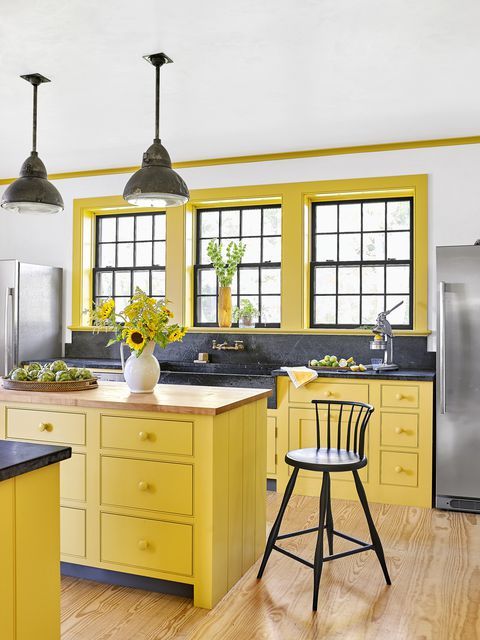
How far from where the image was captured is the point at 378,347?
4953 mm

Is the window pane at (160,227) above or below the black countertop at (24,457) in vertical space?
above

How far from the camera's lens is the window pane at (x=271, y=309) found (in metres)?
5.80

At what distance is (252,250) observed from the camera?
232 inches

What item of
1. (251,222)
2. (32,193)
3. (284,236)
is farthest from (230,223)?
(32,193)

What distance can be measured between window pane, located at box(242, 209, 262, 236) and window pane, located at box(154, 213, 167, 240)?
859 mm

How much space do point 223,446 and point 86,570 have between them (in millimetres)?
1002

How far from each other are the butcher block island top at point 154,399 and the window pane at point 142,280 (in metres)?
2.89

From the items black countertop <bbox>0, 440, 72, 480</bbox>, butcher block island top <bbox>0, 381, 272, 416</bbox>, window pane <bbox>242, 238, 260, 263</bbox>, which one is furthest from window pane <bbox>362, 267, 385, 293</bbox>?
black countertop <bbox>0, 440, 72, 480</bbox>

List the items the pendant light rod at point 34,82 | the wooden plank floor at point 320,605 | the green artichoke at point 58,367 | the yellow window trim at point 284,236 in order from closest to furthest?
the wooden plank floor at point 320,605, the green artichoke at point 58,367, the pendant light rod at point 34,82, the yellow window trim at point 284,236

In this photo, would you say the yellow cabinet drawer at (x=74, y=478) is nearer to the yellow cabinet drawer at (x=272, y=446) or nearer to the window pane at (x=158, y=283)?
the yellow cabinet drawer at (x=272, y=446)

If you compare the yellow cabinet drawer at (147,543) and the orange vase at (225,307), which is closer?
the yellow cabinet drawer at (147,543)

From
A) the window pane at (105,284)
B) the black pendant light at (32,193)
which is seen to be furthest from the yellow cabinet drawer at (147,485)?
the window pane at (105,284)

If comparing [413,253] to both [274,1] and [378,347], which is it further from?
[274,1]

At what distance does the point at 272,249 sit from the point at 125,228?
1646 mm
